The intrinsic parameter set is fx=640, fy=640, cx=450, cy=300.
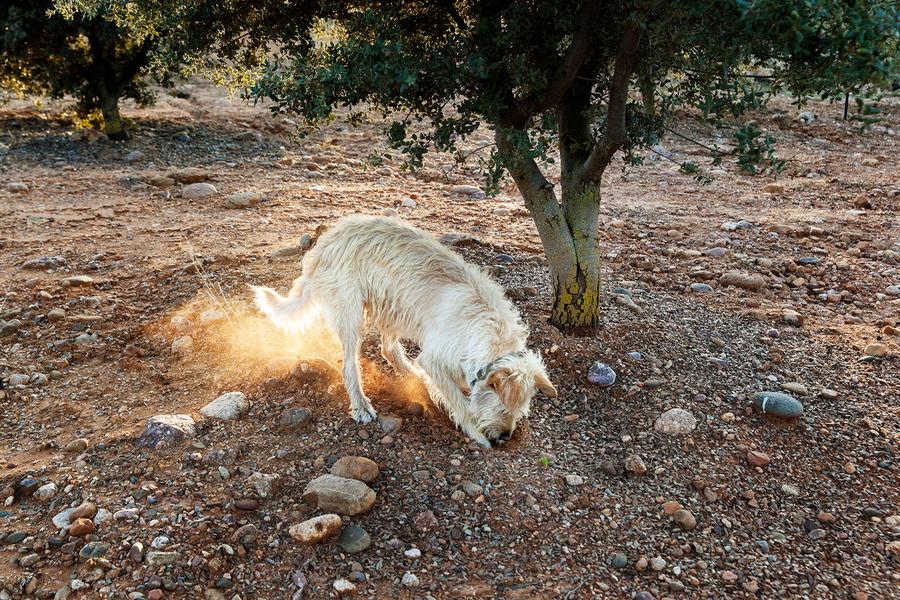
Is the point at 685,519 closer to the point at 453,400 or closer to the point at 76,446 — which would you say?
the point at 453,400

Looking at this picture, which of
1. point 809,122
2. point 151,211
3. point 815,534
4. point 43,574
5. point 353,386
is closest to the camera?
point 43,574

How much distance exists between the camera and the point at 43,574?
398 cm

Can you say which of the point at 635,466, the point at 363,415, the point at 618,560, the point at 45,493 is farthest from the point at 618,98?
the point at 45,493

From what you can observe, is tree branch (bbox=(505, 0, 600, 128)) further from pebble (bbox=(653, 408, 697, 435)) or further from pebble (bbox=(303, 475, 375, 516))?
pebble (bbox=(303, 475, 375, 516))

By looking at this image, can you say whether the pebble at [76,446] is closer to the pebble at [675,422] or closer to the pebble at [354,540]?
the pebble at [354,540]

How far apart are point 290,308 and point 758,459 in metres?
4.34

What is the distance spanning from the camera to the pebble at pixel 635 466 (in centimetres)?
512

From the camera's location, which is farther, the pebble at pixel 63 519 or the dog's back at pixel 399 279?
the dog's back at pixel 399 279

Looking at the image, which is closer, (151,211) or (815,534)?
(815,534)

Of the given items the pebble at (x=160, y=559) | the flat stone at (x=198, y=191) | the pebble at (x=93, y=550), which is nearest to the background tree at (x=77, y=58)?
the flat stone at (x=198, y=191)

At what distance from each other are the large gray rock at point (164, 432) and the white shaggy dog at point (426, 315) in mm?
1349

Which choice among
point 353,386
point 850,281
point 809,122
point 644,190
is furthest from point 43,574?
point 809,122

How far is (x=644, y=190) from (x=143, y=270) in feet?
30.7

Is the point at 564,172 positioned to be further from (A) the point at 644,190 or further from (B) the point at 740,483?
(A) the point at 644,190
